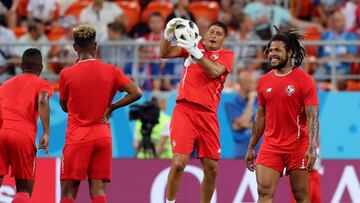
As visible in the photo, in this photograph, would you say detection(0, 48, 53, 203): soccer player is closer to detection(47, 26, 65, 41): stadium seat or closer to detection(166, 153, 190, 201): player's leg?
detection(166, 153, 190, 201): player's leg

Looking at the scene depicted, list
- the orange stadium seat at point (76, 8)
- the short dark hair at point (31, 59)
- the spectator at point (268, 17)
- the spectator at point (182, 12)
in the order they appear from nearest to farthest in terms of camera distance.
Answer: the short dark hair at point (31, 59), the spectator at point (182, 12), the spectator at point (268, 17), the orange stadium seat at point (76, 8)

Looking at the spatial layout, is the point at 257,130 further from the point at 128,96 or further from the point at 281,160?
the point at 128,96

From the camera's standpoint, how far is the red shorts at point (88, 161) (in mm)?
12797

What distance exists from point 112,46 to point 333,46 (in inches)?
152

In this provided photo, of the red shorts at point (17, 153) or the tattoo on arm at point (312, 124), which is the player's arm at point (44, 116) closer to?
the red shorts at point (17, 153)

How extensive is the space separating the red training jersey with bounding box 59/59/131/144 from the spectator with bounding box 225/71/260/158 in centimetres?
652

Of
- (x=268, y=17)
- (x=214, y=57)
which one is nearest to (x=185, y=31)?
(x=214, y=57)

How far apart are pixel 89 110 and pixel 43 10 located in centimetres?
1002

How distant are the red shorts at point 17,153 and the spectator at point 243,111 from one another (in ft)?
20.5

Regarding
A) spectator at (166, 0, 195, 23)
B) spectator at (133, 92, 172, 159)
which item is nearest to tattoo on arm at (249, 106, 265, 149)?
spectator at (133, 92, 172, 159)

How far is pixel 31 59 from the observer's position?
1357 centimetres

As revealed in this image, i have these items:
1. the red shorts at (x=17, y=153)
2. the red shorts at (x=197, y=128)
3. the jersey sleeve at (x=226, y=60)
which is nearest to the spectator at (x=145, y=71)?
the jersey sleeve at (x=226, y=60)

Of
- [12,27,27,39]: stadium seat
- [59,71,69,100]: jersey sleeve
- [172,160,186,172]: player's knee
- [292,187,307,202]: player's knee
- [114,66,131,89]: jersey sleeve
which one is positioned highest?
[114,66,131,89]: jersey sleeve

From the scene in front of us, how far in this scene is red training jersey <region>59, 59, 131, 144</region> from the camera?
41.9 ft
